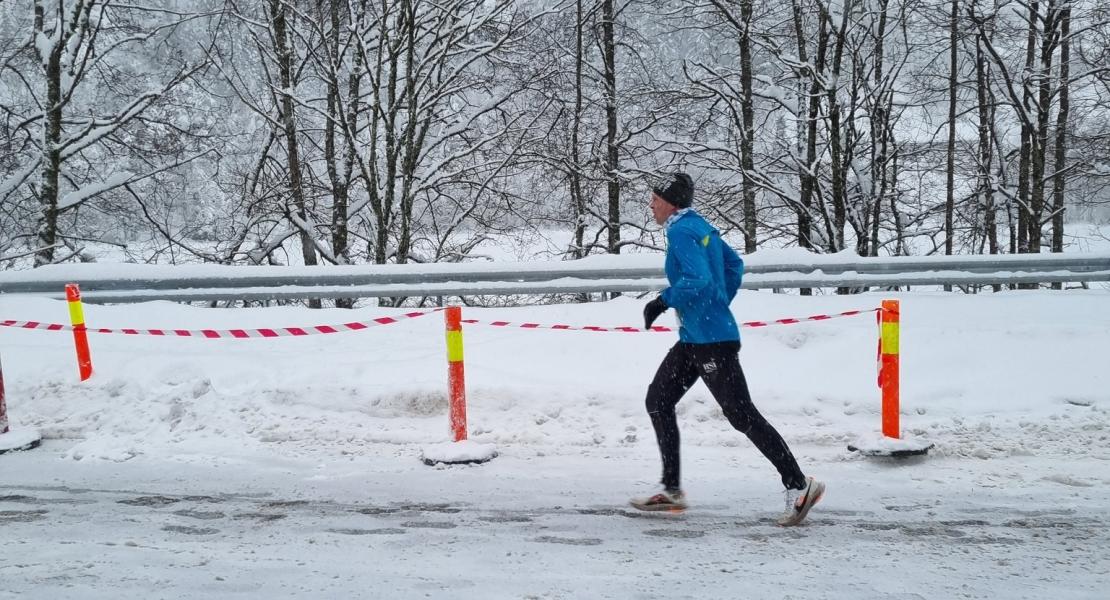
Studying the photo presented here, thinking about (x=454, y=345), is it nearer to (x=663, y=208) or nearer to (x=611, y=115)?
(x=663, y=208)

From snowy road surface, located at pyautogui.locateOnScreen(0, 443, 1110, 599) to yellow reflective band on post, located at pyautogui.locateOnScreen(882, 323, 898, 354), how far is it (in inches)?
30.9

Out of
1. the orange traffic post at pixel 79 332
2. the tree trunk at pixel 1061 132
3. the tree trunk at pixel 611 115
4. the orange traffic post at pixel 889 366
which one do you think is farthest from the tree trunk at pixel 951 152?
the orange traffic post at pixel 79 332

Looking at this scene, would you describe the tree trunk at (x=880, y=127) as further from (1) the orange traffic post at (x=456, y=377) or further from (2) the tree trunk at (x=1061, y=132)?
(1) the orange traffic post at (x=456, y=377)

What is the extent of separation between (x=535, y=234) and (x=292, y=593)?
1244 cm

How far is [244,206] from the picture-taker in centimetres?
1341

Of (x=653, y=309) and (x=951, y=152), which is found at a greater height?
(x=951, y=152)

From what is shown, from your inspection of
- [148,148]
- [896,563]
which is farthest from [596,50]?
[896,563]

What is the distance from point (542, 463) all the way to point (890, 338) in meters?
2.60

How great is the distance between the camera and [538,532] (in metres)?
3.78

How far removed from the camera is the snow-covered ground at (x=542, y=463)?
3275 mm

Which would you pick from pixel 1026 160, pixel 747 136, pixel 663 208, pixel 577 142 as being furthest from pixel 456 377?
pixel 1026 160

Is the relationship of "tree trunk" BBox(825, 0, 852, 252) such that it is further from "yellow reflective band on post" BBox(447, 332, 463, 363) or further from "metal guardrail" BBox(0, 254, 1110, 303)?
"yellow reflective band on post" BBox(447, 332, 463, 363)

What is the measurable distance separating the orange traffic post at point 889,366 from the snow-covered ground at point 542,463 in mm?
330

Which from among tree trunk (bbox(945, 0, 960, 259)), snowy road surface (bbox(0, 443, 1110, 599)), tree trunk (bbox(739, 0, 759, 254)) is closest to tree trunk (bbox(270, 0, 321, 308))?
snowy road surface (bbox(0, 443, 1110, 599))
